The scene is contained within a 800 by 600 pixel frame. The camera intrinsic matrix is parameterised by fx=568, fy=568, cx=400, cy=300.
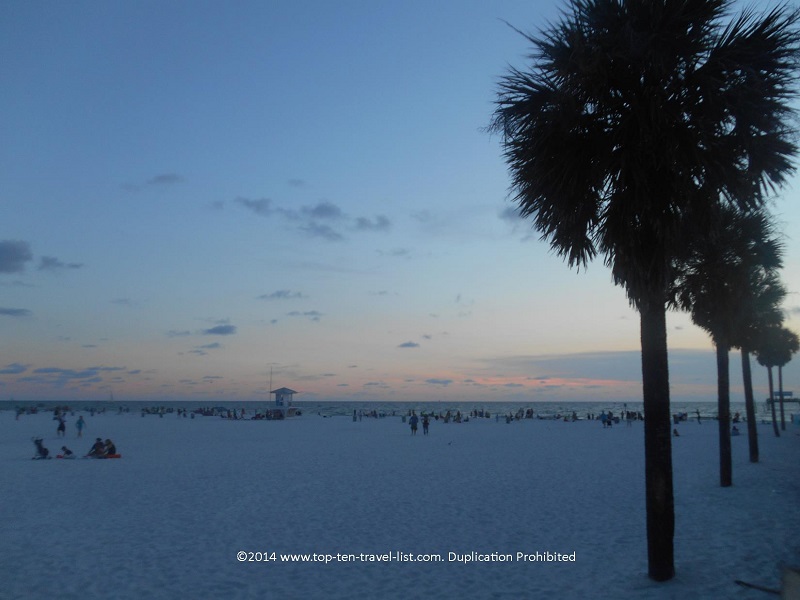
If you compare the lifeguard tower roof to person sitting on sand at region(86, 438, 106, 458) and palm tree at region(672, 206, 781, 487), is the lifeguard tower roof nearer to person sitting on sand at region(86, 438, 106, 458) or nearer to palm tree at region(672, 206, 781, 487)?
person sitting on sand at region(86, 438, 106, 458)

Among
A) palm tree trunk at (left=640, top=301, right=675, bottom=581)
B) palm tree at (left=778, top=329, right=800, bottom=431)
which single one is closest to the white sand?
palm tree trunk at (left=640, top=301, right=675, bottom=581)

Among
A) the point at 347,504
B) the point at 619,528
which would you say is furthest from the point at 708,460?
the point at 347,504

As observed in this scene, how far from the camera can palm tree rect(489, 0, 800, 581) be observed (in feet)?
23.4

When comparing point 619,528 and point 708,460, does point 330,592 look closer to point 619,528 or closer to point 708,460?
point 619,528

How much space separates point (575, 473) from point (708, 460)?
7.26 meters

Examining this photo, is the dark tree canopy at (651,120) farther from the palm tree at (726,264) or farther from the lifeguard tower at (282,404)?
the lifeguard tower at (282,404)

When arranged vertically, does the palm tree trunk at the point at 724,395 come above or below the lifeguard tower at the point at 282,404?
above

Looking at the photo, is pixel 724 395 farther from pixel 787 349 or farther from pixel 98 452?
pixel 787 349

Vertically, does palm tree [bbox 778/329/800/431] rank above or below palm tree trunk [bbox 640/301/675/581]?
above

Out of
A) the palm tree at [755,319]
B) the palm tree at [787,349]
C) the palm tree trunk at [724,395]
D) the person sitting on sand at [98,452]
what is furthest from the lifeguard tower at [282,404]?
the palm tree trunk at [724,395]

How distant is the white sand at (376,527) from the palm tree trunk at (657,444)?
45 centimetres

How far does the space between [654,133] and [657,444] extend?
4.08 m

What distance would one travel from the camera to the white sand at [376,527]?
8.08 meters

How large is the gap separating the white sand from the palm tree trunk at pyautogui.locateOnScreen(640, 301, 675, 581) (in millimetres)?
451
